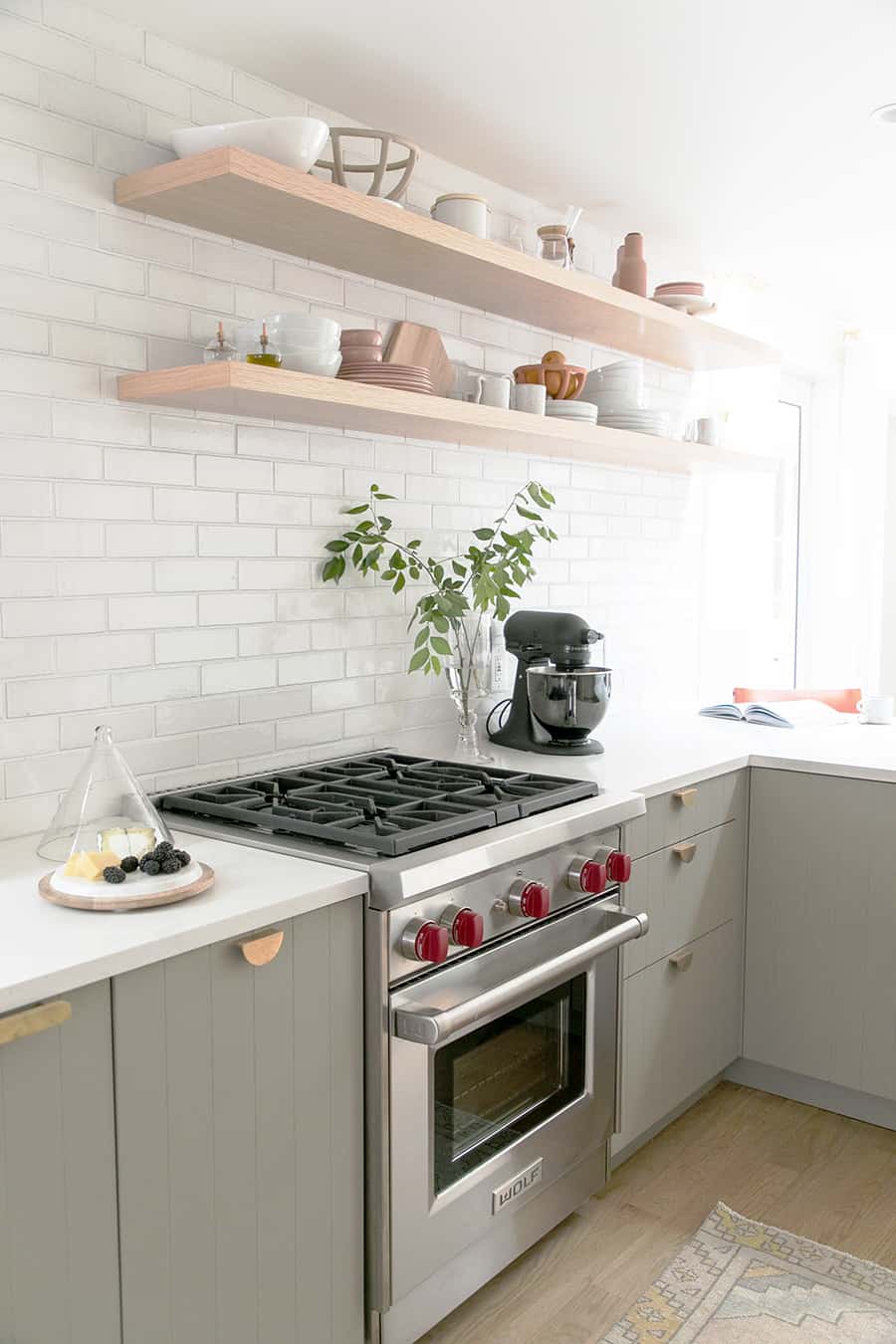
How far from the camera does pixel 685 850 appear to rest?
2.74 m

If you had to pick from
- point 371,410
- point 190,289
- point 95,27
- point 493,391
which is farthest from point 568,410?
point 95,27

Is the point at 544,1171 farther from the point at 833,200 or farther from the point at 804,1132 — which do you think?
the point at 833,200

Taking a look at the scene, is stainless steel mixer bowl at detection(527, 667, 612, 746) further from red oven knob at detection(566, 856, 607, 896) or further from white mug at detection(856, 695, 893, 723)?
white mug at detection(856, 695, 893, 723)

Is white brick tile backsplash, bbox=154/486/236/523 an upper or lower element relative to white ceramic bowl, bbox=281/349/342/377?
lower

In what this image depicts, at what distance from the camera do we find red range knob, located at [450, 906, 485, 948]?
1.89m

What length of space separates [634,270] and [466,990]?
6.82 feet

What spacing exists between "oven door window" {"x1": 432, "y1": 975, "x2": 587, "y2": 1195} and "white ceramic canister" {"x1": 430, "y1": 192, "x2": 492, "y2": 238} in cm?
166

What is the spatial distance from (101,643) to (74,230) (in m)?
0.76

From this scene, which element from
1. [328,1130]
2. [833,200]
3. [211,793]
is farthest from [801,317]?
[328,1130]

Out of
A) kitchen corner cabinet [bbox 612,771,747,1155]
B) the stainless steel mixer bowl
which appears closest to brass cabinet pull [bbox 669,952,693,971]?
kitchen corner cabinet [bbox 612,771,747,1155]

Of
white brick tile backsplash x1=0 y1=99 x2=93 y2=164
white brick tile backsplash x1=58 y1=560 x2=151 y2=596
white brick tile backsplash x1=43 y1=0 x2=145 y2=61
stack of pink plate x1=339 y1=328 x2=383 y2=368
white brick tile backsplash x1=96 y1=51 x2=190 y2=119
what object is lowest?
white brick tile backsplash x1=58 y1=560 x2=151 y2=596

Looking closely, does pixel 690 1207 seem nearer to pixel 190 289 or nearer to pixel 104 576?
pixel 104 576

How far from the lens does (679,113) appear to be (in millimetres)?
2633

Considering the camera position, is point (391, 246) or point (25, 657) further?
point (391, 246)
